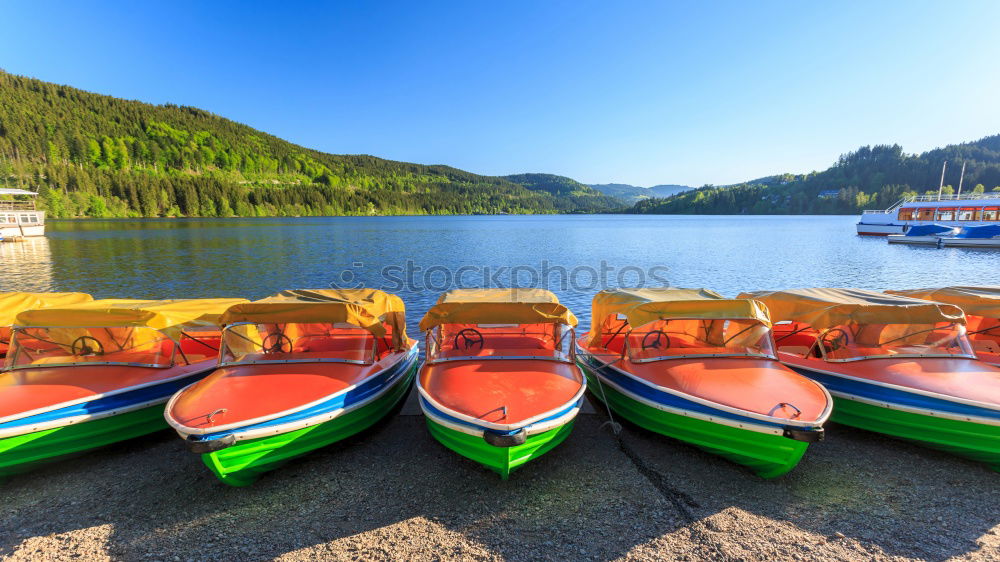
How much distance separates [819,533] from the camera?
15.4 feet

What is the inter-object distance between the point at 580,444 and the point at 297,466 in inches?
162

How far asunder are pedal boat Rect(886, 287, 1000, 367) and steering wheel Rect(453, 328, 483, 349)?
8.11m

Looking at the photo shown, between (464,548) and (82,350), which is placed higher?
(82,350)

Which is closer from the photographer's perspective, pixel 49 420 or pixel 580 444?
pixel 49 420

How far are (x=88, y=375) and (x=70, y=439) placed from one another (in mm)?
1054

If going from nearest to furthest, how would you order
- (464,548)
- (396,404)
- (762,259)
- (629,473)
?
1. (464,548)
2. (629,473)
3. (396,404)
4. (762,259)

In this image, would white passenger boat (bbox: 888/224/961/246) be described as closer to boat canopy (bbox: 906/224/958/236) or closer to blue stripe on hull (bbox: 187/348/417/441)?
boat canopy (bbox: 906/224/958/236)

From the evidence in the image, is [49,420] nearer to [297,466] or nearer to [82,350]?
[82,350]

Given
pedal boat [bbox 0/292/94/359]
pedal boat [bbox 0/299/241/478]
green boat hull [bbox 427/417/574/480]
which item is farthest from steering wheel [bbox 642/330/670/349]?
pedal boat [bbox 0/292/94/359]

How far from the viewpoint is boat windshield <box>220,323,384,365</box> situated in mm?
6703

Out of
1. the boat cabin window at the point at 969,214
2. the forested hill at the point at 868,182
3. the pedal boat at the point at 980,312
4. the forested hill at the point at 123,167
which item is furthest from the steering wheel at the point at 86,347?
the forested hill at the point at 868,182

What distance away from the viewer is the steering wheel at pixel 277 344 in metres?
6.87

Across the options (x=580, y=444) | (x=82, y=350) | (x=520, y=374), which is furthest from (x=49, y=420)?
(x=580, y=444)

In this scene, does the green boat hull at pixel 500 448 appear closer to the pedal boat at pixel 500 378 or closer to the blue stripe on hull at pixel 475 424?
the pedal boat at pixel 500 378
